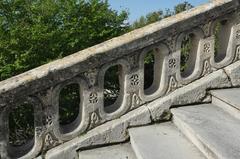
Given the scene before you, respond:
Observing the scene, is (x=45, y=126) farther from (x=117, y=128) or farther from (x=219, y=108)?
(x=219, y=108)

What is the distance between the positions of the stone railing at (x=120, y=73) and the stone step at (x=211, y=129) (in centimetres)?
36

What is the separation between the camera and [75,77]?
13.4 ft

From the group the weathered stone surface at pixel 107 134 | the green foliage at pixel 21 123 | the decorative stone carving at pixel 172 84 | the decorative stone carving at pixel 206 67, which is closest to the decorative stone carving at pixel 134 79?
the weathered stone surface at pixel 107 134

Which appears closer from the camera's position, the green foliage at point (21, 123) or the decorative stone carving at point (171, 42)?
the decorative stone carving at point (171, 42)

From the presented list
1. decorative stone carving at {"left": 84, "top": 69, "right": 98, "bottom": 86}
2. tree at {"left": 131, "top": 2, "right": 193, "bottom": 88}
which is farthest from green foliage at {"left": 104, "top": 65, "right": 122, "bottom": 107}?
decorative stone carving at {"left": 84, "top": 69, "right": 98, "bottom": 86}

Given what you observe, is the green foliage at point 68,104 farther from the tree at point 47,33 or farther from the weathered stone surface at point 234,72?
the weathered stone surface at point 234,72

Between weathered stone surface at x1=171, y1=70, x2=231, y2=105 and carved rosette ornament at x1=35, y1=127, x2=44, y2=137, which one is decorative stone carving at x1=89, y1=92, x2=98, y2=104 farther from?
weathered stone surface at x1=171, y1=70, x2=231, y2=105

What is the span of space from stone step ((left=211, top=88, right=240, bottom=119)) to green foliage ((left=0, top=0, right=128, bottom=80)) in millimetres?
2782

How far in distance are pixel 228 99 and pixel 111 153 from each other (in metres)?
1.30

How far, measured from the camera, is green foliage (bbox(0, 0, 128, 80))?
645 cm

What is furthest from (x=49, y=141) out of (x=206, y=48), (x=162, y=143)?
(x=206, y=48)

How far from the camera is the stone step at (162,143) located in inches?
145

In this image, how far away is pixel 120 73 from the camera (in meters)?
4.39

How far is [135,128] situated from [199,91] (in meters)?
0.85
